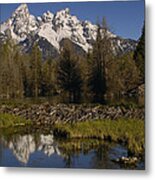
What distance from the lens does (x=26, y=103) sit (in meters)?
2.60

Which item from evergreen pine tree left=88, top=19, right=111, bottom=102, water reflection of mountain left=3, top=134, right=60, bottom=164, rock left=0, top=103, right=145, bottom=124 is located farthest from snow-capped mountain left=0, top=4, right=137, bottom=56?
water reflection of mountain left=3, top=134, right=60, bottom=164

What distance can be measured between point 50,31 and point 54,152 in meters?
0.51

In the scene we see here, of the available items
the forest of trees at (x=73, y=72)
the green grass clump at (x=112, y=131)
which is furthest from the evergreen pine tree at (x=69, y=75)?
the green grass clump at (x=112, y=131)

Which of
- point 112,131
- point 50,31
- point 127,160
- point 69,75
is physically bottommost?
point 127,160

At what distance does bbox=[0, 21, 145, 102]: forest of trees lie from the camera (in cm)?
250

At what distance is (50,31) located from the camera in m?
2.59

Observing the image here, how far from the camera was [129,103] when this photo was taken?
8.21 feet

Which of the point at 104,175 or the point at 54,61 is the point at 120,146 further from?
the point at 54,61

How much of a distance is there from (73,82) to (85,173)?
1.26 ft

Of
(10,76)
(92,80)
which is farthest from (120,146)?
(10,76)

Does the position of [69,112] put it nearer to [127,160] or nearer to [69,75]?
[69,75]

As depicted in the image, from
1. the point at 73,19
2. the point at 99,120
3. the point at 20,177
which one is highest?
the point at 73,19

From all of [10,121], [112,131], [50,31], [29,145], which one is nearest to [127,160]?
[112,131]

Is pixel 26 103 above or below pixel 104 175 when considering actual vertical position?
Answer: above
